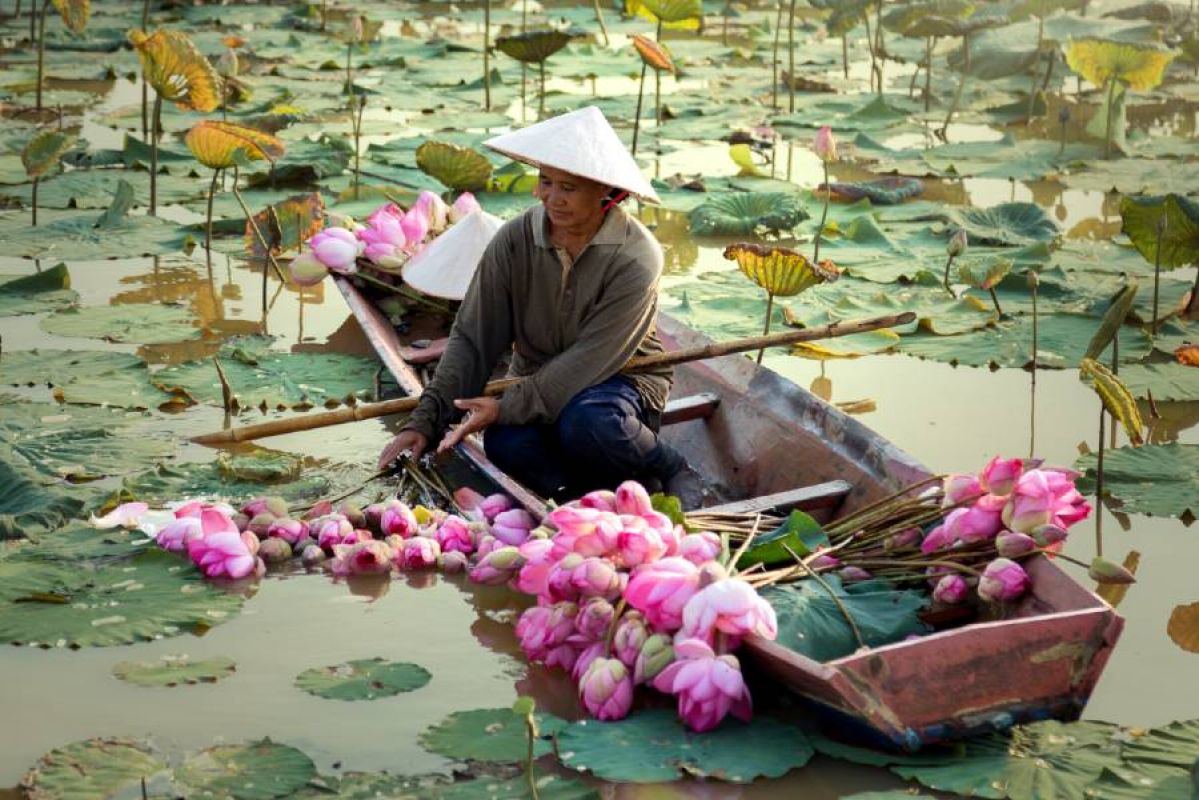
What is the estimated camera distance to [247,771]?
2.94 metres

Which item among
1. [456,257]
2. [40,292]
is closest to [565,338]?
[456,257]

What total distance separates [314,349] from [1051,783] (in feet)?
10.8

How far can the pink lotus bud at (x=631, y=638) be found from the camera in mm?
3094

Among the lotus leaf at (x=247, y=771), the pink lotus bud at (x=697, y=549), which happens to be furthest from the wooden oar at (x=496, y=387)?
the lotus leaf at (x=247, y=771)

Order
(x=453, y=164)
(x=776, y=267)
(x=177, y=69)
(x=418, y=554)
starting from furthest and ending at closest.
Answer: (x=453, y=164)
(x=177, y=69)
(x=776, y=267)
(x=418, y=554)

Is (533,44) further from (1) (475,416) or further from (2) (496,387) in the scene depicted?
(1) (475,416)

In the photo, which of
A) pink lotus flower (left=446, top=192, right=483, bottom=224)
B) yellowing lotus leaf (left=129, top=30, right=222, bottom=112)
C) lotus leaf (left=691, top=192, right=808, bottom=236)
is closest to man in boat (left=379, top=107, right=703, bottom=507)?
pink lotus flower (left=446, top=192, right=483, bottom=224)

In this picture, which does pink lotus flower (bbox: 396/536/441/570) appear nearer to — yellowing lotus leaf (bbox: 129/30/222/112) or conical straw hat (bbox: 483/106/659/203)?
conical straw hat (bbox: 483/106/659/203)

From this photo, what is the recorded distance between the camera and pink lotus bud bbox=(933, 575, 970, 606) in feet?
10.6

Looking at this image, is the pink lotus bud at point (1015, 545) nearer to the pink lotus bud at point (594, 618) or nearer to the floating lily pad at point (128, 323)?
the pink lotus bud at point (594, 618)

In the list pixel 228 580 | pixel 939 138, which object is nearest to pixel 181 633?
pixel 228 580

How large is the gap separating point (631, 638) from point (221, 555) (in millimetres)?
1086

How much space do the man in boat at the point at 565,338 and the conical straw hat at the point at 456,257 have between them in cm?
88

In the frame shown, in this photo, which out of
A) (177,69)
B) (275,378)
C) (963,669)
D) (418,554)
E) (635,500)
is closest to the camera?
(963,669)
